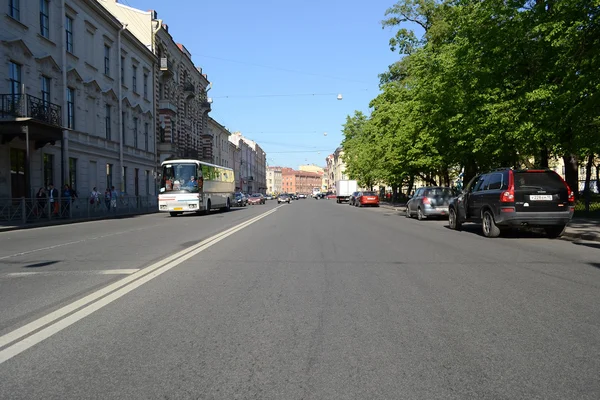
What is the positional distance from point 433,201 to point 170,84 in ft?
114

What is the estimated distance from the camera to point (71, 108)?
29.4 meters

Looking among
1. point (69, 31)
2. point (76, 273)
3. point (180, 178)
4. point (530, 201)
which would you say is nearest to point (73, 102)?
point (69, 31)

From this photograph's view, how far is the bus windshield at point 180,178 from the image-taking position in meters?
28.0

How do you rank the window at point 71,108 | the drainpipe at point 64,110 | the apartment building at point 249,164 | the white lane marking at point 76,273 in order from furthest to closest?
1. the apartment building at point 249,164
2. the window at point 71,108
3. the drainpipe at point 64,110
4. the white lane marking at point 76,273

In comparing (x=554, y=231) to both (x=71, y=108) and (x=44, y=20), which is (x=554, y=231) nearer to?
(x=44, y=20)

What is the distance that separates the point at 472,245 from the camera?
1183 cm

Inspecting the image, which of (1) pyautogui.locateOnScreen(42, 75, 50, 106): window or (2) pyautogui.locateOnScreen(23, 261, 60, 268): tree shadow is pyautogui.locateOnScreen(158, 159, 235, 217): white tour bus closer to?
(1) pyautogui.locateOnScreen(42, 75, 50, 106): window

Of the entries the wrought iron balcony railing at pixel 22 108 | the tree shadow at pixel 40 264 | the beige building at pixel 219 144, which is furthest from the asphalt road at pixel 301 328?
the beige building at pixel 219 144

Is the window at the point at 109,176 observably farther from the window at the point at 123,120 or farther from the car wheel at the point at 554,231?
the car wheel at the point at 554,231

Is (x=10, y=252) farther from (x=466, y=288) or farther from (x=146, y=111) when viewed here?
(x=146, y=111)

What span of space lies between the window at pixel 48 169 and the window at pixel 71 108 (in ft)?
8.56

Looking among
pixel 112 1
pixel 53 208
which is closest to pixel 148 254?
pixel 53 208

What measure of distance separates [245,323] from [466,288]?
313cm

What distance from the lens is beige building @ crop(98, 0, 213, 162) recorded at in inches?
1721
